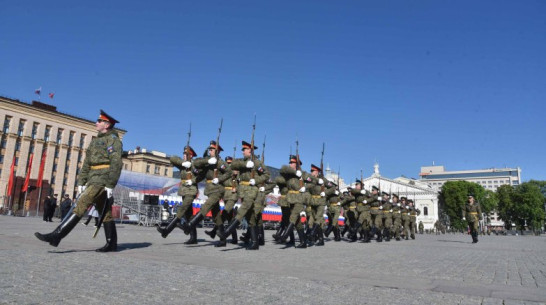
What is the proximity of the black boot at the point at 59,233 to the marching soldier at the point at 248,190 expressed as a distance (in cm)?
361

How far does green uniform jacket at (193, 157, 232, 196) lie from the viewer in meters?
10.8

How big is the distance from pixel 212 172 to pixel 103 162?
3834mm

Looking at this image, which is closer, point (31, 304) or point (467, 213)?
point (31, 304)

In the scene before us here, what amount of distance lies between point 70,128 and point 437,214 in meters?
94.3

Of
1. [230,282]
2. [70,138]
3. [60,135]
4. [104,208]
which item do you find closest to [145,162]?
[70,138]

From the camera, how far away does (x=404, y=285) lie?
5.30 meters

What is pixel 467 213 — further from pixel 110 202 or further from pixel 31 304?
pixel 31 304

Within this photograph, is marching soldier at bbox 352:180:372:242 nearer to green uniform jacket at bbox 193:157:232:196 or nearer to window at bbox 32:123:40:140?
green uniform jacket at bbox 193:157:232:196

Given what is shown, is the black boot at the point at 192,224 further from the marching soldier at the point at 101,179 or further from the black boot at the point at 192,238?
the marching soldier at the point at 101,179

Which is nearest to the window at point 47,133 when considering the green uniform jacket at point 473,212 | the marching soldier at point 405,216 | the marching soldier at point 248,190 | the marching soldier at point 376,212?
the marching soldier at point 405,216

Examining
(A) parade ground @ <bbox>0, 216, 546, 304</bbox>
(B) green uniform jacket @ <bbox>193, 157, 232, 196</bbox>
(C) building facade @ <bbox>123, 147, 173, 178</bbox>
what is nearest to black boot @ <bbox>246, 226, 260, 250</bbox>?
(B) green uniform jacket @ <bbox>193, 157, 232, 196</bbox>

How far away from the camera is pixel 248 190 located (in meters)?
10.5

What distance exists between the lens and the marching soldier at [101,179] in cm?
735

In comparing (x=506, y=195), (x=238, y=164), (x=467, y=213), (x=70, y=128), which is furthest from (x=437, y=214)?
(x=238, y=164)
